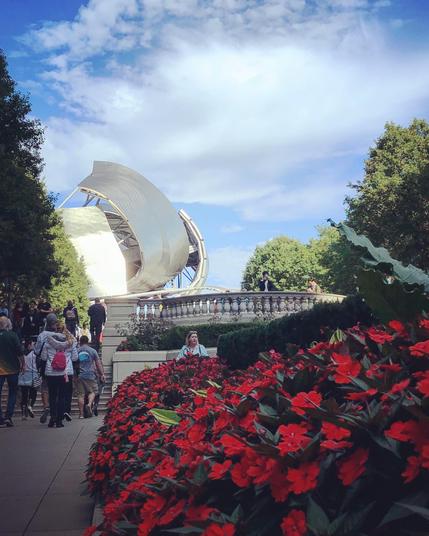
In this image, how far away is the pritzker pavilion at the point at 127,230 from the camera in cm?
6844

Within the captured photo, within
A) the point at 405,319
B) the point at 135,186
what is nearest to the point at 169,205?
the point at 135,186

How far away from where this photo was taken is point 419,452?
1.72m

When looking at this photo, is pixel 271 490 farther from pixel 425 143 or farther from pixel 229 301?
pixel 425 143

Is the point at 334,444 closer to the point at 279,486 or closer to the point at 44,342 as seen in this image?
the point at 279,486

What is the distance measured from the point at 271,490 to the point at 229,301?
65.9 ft

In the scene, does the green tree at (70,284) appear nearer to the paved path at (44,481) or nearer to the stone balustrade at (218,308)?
the stone balustrade at (218,308)

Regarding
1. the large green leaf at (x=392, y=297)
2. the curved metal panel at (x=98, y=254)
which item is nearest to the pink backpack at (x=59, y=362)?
the large green leaf at (x=392, y=297)

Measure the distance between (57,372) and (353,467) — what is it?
1081 centimetres

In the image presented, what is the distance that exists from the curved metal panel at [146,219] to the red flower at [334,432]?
66.0m

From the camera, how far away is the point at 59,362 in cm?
1205

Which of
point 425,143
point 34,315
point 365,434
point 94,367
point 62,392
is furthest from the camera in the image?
point 425,143

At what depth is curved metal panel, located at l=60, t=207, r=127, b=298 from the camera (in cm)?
6869

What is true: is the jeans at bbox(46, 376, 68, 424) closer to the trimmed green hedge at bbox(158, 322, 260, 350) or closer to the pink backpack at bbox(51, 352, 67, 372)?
the pink backpack at bbox(51, 352, 67, 372)

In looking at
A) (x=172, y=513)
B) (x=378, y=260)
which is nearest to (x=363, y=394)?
(x=172, y=513)
